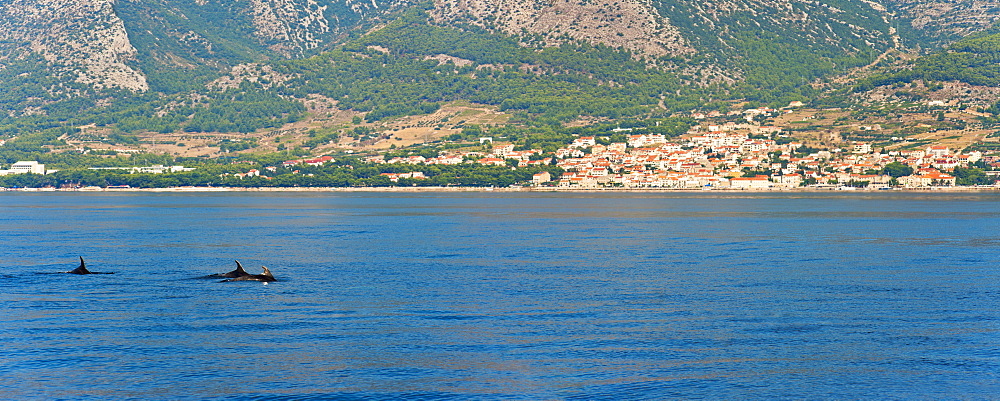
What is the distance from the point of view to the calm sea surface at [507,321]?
26625 mm

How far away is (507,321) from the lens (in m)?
35.2

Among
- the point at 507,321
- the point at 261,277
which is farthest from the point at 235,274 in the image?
the point at 507,321

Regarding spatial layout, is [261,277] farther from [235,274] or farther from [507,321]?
[507,321]

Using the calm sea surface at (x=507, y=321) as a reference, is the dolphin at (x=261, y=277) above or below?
above

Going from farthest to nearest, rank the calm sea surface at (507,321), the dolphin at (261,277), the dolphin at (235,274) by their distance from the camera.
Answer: the dolphin at (235,274)
the dolphin at (261,277)
the calm sea surface at (507,321)

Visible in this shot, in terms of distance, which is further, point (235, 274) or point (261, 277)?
point (235, 274)

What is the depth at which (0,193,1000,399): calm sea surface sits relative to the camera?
87.4 ft

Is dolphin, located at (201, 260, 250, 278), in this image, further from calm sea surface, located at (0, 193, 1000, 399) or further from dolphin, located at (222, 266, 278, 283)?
calm sea surface, located at (0, 193, 1000, 399)

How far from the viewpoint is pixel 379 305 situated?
39.2 m

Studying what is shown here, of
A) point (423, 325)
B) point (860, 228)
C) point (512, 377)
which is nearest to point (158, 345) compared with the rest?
point (423, 325)

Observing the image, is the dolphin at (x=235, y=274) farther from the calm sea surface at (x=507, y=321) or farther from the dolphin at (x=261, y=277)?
the calm sea surface at (x=507, y=321)

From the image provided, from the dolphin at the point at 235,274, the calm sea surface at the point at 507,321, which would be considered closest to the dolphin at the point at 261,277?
the dolphin at the point at 235,274

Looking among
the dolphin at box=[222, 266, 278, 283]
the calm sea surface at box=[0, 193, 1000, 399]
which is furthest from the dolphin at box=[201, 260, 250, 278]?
the calm sea surface at box=[0, 193, 1000, 399]

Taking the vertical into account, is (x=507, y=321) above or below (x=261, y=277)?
below
